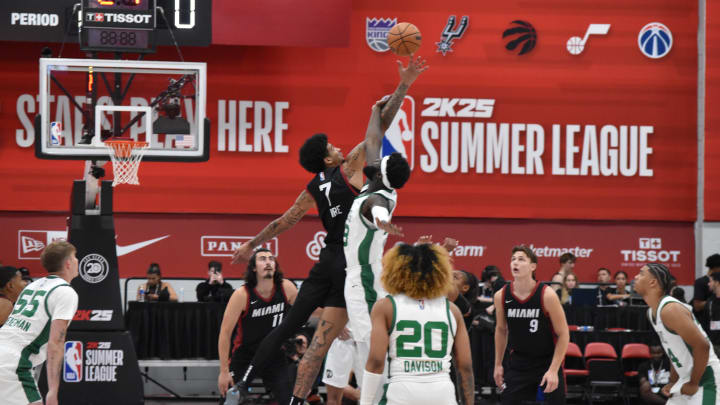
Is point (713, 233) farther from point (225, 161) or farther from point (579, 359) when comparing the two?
point (225, 161)

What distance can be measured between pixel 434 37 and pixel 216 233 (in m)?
4.78

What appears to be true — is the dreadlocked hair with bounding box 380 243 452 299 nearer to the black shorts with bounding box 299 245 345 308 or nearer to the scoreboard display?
the black shorts with bounding box 299 245 345 308

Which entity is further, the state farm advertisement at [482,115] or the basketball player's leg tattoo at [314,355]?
the state farm advertisement at [482,115]

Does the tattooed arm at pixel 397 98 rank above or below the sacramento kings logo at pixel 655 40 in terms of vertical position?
below

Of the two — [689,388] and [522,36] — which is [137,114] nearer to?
[522,36]

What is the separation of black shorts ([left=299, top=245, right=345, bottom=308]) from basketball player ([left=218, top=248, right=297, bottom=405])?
1506 millimetres

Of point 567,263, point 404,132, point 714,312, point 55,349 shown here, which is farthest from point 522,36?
point 55,349

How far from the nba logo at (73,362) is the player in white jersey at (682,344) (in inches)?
273

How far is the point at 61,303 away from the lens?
6.67 meters

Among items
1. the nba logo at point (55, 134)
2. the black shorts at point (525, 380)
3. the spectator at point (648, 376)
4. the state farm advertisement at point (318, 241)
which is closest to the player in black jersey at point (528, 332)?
the black shorts at point (525, 380)

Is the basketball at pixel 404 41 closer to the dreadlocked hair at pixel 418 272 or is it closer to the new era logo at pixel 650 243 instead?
the dreadlocked hair at pixel 418 272

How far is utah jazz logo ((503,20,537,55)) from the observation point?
639 inches

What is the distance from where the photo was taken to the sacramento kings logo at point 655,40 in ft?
53.7

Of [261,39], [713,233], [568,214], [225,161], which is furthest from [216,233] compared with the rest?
[713,233]
